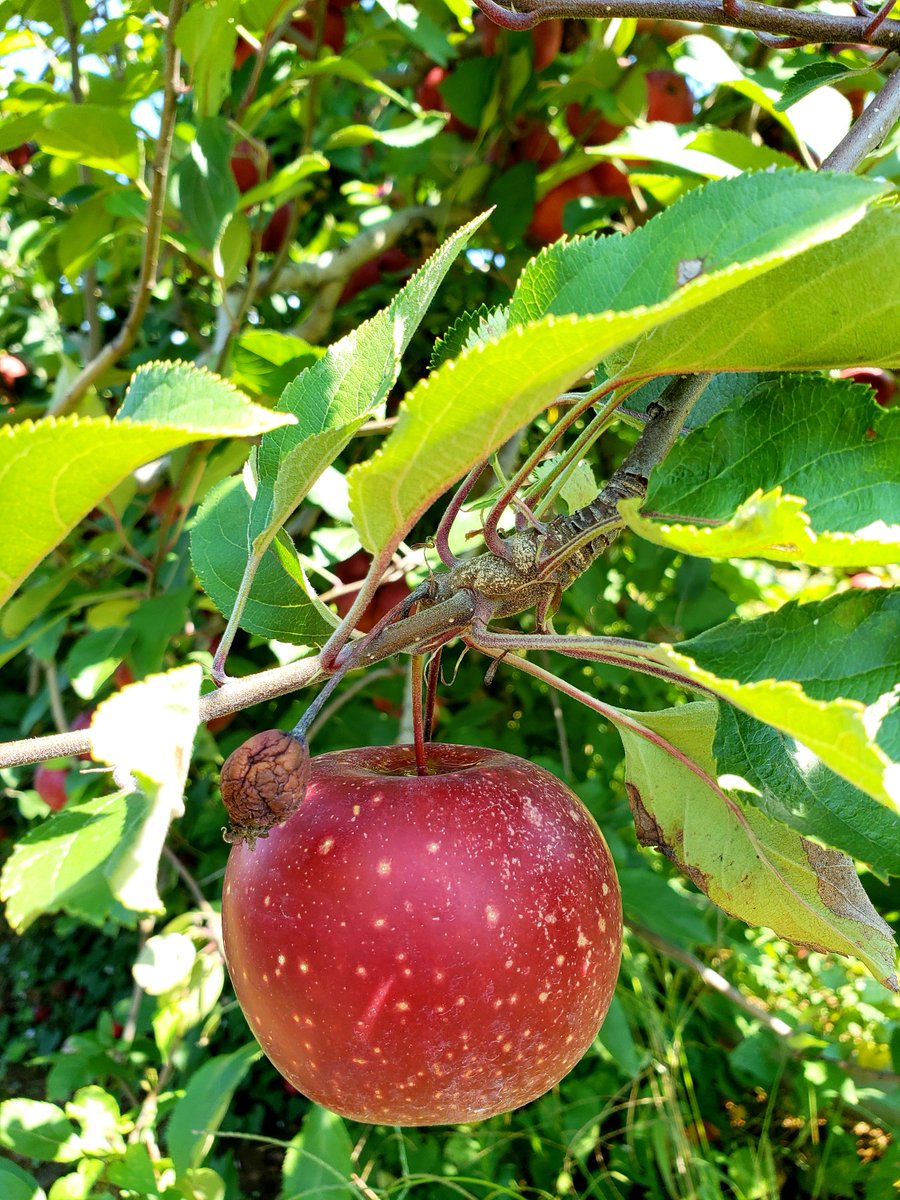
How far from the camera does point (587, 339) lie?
266 mm

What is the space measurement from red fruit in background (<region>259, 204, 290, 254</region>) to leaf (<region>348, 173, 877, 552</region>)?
55.2 inches

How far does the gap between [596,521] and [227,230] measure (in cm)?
82

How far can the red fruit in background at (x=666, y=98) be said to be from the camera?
1435 mm

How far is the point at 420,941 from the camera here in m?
0.48

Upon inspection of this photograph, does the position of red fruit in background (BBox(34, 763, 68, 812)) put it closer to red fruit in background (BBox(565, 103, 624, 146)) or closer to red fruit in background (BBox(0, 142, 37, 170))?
red fruit in background (BBox(0, 142, 37, 170))

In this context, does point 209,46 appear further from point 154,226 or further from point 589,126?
point 589,126

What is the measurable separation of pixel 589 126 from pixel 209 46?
646mm

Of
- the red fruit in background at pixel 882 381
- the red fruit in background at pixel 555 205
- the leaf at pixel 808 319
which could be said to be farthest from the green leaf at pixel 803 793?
the red fruit in background at pixel 555 205

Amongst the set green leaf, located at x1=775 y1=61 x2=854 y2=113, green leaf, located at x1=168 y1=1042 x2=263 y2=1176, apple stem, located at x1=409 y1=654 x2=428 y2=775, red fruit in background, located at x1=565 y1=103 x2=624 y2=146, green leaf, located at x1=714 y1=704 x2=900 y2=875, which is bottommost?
green leaf, located at x1=168 y1=1042 x2=263 y2=1176

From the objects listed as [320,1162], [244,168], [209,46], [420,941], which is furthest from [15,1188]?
[244,168]

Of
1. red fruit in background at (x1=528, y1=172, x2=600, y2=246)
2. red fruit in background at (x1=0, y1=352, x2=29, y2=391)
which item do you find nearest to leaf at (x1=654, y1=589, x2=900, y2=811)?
red fruit in background at (x1=528, y1=172, x2=600, y2=246)

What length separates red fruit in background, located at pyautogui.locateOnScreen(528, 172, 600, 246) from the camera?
1.39 m

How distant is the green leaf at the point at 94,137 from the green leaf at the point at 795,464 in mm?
839

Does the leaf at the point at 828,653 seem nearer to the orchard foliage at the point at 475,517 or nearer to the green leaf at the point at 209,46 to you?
the orchard foliage at the point at 475,517
